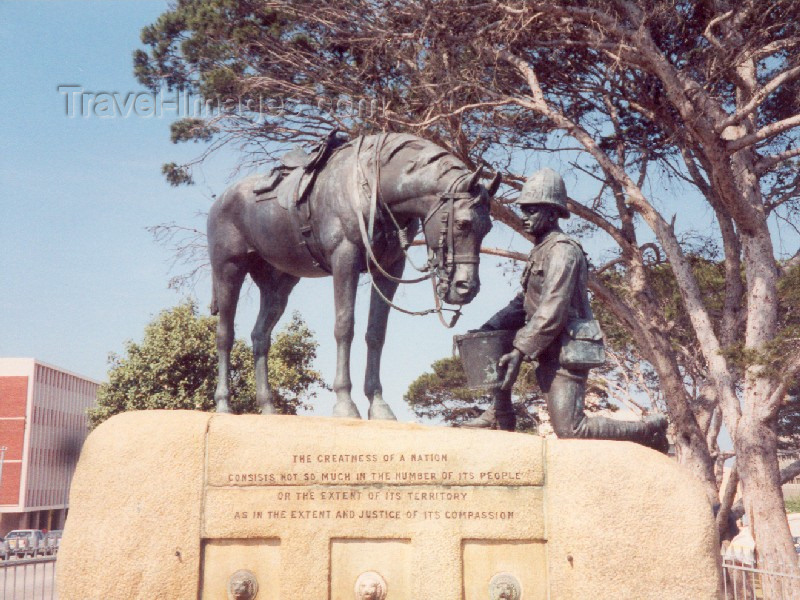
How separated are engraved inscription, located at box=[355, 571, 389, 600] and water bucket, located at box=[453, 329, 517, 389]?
1.59 m

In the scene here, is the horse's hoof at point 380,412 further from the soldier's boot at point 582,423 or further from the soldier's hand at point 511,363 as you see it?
the soldier's boot at point 582,423

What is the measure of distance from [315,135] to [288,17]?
2.09 m

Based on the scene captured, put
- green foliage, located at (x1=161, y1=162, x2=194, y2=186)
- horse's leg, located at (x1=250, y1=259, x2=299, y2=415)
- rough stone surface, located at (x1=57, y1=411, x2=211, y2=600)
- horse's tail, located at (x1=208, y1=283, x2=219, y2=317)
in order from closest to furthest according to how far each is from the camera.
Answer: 1. rough stone surface, located at (x1=57, y1=411, x2=211, y2=600)
2. horse's leg, located at (x1=250, y1=259, x2=299, y2=415)
3. horse's tail, located at (x1=208, y1=283, x2=219, y2=317)
4. green foliage, located at (x1=161, y1=162, x2=194, y2=186)

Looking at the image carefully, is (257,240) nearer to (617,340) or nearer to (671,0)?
(671,0)

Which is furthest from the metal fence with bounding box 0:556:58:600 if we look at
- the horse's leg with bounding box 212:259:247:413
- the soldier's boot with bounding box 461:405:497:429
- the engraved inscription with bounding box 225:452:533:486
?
the soldier's boot with bounding box 461:405:497:429

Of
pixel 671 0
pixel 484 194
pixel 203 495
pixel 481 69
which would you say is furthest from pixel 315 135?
pixel 203 495

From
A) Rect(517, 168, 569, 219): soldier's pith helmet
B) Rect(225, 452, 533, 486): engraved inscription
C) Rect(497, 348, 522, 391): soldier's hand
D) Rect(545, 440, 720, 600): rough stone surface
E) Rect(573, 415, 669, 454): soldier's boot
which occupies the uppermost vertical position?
Rect(517, 168, 569, 219): soldier's pith helmet

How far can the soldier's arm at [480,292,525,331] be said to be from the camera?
666 centimetres

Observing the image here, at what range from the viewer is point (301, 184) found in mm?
7262

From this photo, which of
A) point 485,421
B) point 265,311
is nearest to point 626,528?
point 485,421

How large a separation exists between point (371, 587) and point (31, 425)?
41979 mm

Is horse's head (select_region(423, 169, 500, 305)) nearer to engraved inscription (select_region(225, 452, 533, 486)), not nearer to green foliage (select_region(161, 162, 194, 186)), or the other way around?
engraved inscription (select_region(225, 452, 533, 486))

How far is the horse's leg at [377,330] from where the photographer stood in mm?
6969

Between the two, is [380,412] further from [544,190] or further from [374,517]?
[544,190]
